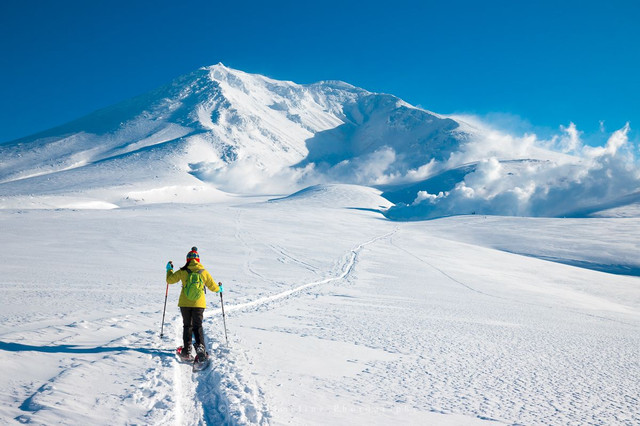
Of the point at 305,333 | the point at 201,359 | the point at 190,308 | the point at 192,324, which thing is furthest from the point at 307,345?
the point at 190,308

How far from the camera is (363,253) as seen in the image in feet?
98.5

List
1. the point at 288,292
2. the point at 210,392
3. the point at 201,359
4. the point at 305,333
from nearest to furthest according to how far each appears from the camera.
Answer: the point at 210,392
the point at 201,359
the point at 305,333
the point at 288,292

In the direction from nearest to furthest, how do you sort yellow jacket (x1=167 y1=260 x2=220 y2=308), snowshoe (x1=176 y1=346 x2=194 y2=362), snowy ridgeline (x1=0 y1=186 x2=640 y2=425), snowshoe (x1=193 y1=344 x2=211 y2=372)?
1. snowy ridgeline (x1=0 y1=186 x2=640 y2=425)
2. snowshoe (x1=193 y1=344 x2=211 y2=372)
3. snowshoe (x1=176 y1=346 x2=194 y2=362)
4. yellow jacket (x1=167 y1=260 x2=220 y2=308)

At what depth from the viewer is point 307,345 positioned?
8.33m

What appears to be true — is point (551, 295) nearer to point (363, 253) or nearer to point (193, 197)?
point (363, 253)

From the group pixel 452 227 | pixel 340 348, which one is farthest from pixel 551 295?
pixel 452 227

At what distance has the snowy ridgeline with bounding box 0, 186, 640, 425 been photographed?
539 centimetres

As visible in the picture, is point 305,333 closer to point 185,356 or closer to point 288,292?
point 185,356

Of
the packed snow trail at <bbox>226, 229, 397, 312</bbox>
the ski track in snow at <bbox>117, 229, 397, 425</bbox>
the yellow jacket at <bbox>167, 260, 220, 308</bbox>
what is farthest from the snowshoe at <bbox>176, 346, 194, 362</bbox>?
the packed snow trail at <bbox>226, 229, 397, 312</bbox>

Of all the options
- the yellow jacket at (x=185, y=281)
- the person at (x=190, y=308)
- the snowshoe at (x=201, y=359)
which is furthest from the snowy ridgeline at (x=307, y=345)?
the yellow jacket at (x=185, y=281)

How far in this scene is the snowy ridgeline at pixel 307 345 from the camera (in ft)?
17.7

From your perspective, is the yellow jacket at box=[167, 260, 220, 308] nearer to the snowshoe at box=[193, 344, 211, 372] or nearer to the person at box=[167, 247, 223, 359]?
the person at box=[167, 247, 223, 359]

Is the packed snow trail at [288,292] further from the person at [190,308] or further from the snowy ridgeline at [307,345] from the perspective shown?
the person at [190,308]

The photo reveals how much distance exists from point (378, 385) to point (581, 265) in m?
38.1
